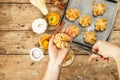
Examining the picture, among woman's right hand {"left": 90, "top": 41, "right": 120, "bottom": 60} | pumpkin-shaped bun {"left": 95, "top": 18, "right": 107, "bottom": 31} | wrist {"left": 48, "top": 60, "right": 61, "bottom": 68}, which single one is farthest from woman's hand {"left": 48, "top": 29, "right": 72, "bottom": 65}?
pumpkin-shaped bun {"left": 95, "top": 18, "right": 107, "bottom": 31}

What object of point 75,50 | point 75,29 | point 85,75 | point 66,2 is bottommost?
point 85,75

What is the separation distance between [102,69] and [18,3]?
0.67 meters

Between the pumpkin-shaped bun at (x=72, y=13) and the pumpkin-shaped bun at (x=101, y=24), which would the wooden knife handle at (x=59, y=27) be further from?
the pumpkin-shaped bun at (x=101, y=24)

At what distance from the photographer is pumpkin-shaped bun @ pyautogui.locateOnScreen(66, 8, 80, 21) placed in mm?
1899

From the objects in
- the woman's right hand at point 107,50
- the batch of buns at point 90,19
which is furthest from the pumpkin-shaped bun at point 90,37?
the woman's right hand at point 107,50

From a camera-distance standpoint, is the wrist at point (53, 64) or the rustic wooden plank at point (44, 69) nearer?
the wrist at point (53, 64)

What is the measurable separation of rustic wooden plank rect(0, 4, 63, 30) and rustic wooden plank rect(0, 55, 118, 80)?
0.63ft

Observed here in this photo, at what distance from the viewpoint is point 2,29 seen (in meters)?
2.00

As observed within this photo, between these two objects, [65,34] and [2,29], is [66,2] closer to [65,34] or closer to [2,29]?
[65,34]

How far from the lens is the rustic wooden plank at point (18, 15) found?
6.52ft

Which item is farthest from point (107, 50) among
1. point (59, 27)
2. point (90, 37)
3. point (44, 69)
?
point (44, 69)

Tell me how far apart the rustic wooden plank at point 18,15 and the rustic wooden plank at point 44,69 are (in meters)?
0.19

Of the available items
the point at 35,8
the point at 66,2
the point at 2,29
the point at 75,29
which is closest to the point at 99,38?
the point at 75,29

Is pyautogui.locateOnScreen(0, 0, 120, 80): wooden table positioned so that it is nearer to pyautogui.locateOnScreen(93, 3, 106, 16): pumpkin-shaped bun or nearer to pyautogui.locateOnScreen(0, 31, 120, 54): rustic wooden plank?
pyautogui.locateOnScreen(0, 31, 120, 54): rustic wooden plank
